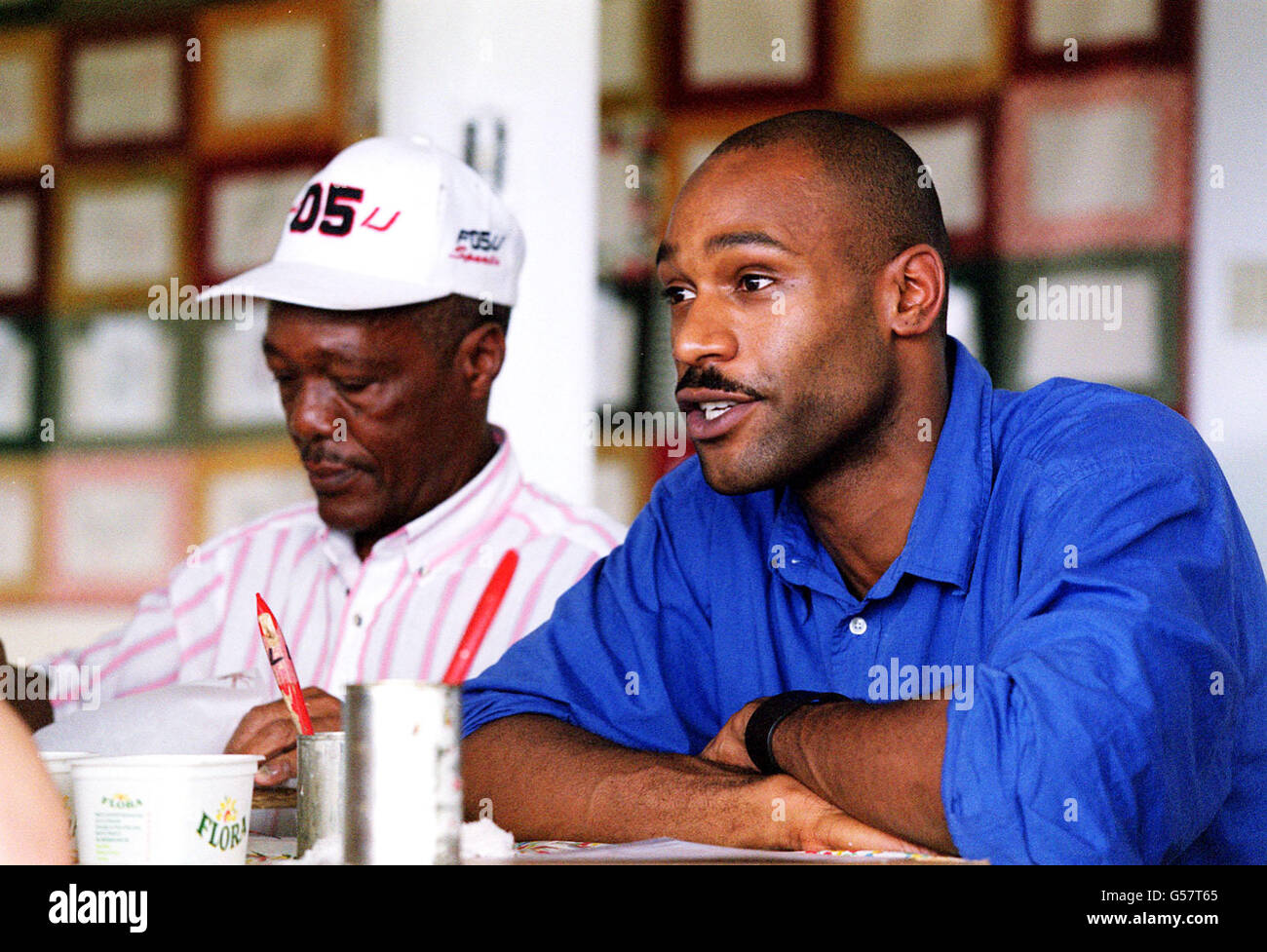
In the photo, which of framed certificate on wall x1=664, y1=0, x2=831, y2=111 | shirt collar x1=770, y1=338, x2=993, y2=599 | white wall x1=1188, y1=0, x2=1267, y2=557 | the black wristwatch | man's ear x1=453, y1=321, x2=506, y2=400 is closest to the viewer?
the black wristwatch

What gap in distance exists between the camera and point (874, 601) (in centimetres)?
148

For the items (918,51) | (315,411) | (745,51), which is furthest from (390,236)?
(918,51)

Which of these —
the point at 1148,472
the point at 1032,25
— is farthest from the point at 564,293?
the point at 1148,472

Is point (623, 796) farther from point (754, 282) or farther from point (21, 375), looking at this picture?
point (21, 375)

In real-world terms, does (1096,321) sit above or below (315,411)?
above

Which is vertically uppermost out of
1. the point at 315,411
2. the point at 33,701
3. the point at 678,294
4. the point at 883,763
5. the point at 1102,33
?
the point at 1102,33

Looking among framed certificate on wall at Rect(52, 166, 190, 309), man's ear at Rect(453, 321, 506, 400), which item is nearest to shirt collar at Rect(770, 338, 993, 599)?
man's ear at Rect(453, 321, 506, 400)

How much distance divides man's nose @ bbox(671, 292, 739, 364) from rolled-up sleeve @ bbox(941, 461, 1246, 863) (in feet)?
1.25

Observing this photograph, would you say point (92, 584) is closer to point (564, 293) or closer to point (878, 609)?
point (564, 293)

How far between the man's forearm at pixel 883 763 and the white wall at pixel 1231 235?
65.2 inches

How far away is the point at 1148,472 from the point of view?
4.13ft

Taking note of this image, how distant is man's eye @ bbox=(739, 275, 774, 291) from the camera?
1.50m

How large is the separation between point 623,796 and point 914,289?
66 centimetres

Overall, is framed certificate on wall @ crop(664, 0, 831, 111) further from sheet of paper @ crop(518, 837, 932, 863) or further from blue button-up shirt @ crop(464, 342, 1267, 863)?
sheet of paper @ crop(518, 837, 932, 863)
